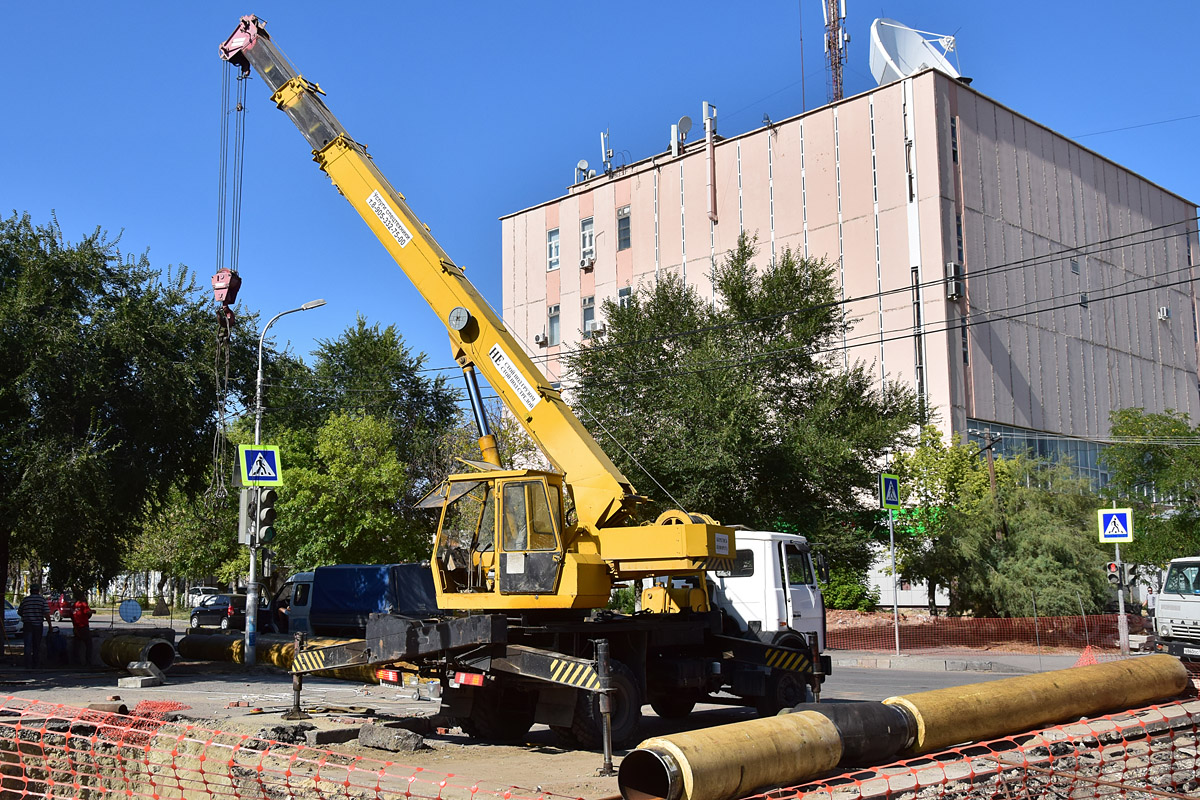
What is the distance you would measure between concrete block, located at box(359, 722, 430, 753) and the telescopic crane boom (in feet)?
4.76

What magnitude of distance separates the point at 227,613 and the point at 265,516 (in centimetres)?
2249

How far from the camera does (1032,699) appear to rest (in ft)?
35.1

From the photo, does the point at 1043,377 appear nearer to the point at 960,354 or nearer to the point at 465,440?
the point at 960,354

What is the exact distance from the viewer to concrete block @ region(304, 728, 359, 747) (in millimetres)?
10727

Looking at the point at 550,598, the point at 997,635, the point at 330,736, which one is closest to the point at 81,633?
the point at 330,736

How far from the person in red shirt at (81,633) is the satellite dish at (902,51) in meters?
Result: 33.2

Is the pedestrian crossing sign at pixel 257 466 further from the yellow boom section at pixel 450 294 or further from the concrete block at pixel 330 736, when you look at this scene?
the concrete block at pixel 330 736

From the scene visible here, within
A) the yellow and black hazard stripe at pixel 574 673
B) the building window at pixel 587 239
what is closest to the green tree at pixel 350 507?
the building window at pixel 587 239

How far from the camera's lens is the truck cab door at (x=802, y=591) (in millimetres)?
15086

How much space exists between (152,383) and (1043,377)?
34.4 metres

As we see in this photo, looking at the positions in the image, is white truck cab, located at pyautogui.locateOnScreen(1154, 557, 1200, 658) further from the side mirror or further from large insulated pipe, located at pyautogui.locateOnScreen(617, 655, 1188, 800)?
the side mirror

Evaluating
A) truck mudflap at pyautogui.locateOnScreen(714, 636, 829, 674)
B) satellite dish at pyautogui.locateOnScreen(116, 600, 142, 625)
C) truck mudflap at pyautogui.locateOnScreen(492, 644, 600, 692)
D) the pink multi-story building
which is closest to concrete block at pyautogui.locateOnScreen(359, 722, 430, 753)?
truck mudflap at pyautogui.locateOnScreen(492, 644, 600, 692)

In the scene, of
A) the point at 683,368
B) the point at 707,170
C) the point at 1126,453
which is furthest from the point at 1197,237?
the point at 683,368

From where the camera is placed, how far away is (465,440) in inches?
1422
